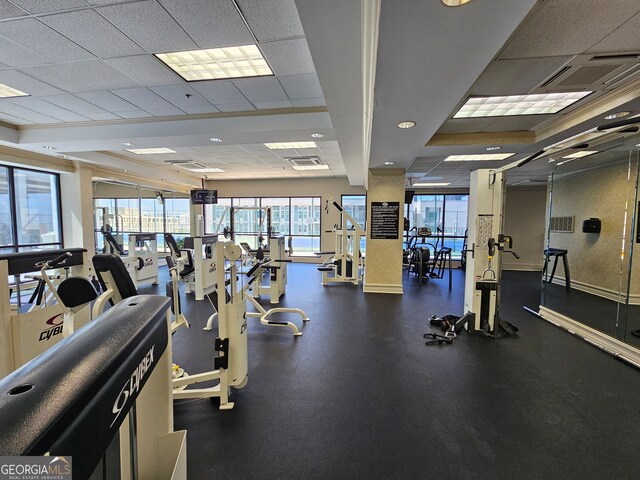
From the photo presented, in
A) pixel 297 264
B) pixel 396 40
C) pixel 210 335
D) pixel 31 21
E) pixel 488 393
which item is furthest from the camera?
pixel 297 264

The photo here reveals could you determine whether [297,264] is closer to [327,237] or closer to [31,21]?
[327,237]

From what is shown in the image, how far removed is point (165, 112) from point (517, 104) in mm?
4395

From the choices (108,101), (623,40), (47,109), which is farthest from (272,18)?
(47,109)

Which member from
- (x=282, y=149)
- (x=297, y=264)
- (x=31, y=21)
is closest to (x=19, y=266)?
(x=31, y=21)

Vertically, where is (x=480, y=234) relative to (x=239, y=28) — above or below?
below

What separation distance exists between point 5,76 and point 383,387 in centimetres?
484

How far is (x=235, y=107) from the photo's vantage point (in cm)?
372

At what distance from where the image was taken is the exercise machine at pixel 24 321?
6.32 feet

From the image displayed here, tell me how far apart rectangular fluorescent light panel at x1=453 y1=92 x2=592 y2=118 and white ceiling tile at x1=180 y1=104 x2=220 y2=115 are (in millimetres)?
3102

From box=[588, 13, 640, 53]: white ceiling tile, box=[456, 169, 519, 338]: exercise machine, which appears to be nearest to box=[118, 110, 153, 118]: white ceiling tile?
box=[456, 169, 519, 338]: exercise machine

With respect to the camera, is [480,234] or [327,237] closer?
[480,234]

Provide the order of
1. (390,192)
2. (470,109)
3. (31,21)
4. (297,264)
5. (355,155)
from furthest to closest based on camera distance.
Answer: (297,264) < (390,192) < (355,155) < (470,109) < (31,21)

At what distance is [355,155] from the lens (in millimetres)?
4957

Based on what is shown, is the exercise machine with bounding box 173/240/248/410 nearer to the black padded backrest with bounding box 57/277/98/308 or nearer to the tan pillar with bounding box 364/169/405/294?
the black padded backrest with bounding box 57/277/98/308
